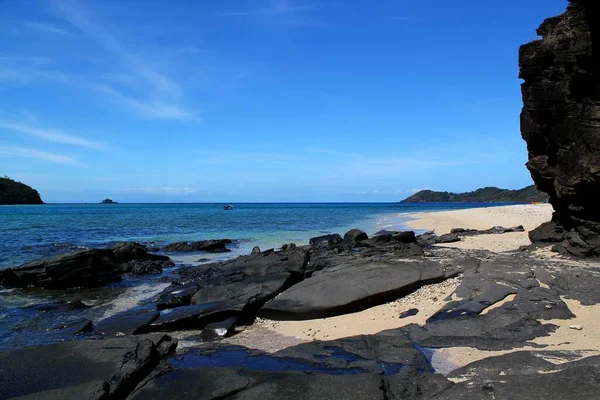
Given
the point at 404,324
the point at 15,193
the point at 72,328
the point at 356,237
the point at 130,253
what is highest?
the point at 15,193

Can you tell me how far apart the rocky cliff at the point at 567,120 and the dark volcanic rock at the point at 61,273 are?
17.0 meters

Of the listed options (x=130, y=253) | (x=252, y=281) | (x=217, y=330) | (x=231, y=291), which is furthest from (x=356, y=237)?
(x=217, y=330)

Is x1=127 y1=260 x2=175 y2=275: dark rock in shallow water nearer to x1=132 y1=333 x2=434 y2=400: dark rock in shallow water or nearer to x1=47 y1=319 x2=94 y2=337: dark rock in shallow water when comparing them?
x1=47 y1=319 x2=94 y2=337: dark rock in shallow water

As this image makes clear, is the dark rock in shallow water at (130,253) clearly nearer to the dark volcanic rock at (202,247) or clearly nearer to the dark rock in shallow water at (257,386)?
the dark volcanic rock at (202,247)

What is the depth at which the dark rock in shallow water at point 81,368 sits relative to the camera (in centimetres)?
540

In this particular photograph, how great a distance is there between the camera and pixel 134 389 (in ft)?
18.4

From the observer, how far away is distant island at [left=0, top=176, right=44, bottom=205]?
131m

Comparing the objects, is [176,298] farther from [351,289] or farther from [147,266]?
[147,266]

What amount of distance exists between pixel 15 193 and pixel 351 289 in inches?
6168

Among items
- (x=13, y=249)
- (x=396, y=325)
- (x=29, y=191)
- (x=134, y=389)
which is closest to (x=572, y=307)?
(x=396, y=325)

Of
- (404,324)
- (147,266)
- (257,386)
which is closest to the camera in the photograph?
(257,386)

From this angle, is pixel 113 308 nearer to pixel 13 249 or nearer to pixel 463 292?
pixel 463 292

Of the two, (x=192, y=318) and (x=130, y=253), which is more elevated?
(x=130, y=253)

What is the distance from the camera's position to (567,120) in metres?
13.4
